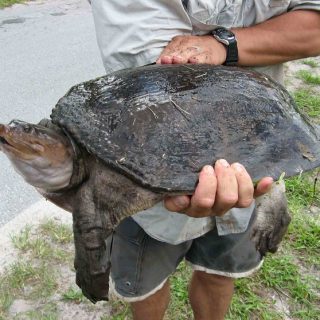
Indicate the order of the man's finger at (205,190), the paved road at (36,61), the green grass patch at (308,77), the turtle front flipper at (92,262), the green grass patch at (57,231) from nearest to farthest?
1. the man's finger at (205,190)
2. the turtle front flipper at (92,262)
3. the green grass patch at (57,231)
4. the paved road at (36,61)
5. the green grass patch at (308,77)

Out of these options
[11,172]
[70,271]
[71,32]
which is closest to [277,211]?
[70,271]

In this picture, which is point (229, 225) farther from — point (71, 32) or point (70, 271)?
point (71, 32)

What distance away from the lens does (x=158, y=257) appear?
2057mm

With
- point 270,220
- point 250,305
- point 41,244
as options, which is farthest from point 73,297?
point 270,220

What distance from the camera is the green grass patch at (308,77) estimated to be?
17.9ft

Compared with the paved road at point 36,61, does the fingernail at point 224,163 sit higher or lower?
higher

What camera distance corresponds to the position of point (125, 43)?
5.74ft

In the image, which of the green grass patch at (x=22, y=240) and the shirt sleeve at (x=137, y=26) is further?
the green grass patch at (x=22, y=240)

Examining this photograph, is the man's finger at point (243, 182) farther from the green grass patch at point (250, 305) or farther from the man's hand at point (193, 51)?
the green grass patch at point (250, 305)

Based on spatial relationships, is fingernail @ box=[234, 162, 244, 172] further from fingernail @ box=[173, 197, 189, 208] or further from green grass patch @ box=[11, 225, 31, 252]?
green grass patch @ box=[11, 225, 31, 252]

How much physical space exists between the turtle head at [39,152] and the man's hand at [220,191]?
0.36m

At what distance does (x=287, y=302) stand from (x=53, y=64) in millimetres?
4163

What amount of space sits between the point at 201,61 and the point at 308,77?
4062 millimetres

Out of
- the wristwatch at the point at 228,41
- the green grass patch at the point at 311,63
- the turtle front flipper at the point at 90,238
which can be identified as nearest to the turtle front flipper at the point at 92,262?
the turtle front flipper at the point at 90,238
